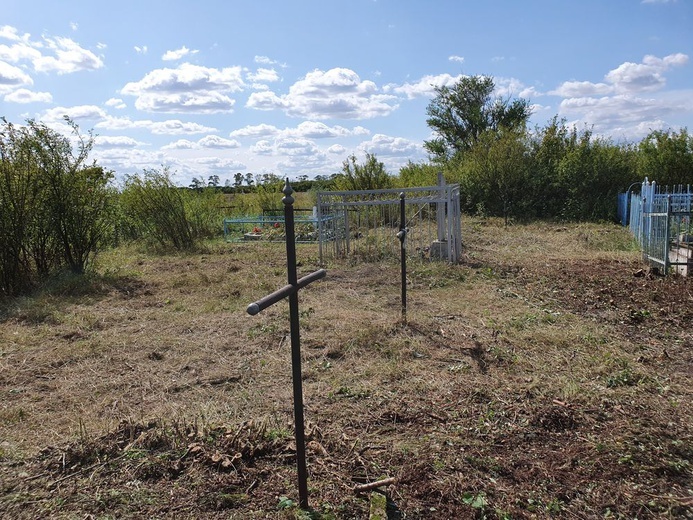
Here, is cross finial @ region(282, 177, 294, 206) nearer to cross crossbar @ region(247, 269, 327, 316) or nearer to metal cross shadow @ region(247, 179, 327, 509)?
metal cross shadow @ region(247, 179, 327, 509)

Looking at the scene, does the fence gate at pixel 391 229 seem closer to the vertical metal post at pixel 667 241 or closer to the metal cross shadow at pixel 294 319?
the vertical metal post at pixel 667 241

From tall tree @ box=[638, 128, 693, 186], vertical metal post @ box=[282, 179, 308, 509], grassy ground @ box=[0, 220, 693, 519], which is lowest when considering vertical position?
grassy ground @ box=[0, 220, 693, 519]

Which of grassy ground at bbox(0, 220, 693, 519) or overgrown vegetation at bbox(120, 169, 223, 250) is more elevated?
overgrown vegetation at bbox(120, 169, 223, 250)

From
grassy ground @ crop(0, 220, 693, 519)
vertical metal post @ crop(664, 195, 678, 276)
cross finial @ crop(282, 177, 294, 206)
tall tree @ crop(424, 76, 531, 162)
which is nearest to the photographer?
cross finial @ crop(282, 177, 294, 206)

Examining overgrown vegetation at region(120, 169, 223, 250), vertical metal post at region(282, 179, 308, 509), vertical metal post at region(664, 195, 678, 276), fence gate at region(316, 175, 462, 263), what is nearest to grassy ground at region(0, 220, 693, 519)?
vertical metal post at region(282, 179, 308, 509)

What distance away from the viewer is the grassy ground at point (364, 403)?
7.99 feet

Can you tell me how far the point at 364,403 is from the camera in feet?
11.5

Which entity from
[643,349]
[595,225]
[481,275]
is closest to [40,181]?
[481,275]

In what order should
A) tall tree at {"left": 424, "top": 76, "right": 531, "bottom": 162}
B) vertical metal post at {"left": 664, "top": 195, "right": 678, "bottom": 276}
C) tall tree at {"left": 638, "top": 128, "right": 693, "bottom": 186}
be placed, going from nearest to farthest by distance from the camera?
vertical metal post at {"left": 664, "top": 195, "right": 678, "bottom": 276} → tall tree at {"left": 638, "top": 128, "right": 693, "bottom": 186} → tall tree at {"left": 424, "top": 76, "right": 531, "bottom": 162}

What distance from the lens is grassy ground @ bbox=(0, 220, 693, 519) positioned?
2.44 meters

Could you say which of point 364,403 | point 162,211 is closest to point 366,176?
point 162,211

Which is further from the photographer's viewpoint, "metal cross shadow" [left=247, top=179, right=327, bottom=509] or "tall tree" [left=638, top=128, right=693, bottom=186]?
"tall tree" [left=638, top=128, right=693, bottom=186]

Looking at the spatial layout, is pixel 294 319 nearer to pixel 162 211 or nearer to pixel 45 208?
pixel 45 208

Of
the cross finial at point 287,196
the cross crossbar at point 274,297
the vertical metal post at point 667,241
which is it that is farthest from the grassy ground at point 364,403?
the cross finial at point 287,196
